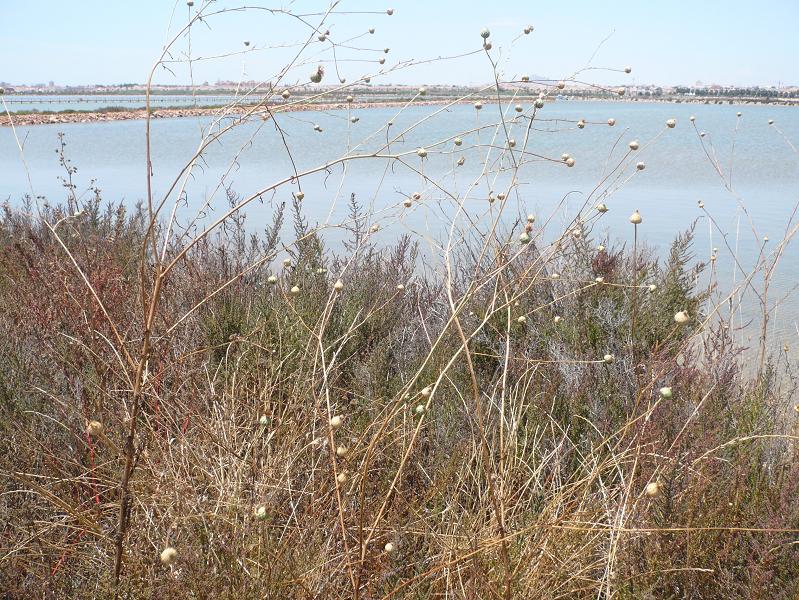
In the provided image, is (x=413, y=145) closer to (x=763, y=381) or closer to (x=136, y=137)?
(x=136, y=137)

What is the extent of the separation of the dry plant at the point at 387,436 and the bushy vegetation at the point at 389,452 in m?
0.02

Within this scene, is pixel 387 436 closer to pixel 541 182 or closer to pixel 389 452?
pixel 389 452

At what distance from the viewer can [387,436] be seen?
2674mm

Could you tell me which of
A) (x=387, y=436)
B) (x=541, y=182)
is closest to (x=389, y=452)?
(x=387, y=436)

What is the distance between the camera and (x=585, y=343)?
346cm

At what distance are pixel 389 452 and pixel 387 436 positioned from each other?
0.06 meters

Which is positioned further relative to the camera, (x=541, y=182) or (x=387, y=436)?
(x=541, y=182)

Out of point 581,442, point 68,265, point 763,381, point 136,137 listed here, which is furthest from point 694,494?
point 136,137

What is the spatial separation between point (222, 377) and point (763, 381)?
225 cm

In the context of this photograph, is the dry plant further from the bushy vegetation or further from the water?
the water

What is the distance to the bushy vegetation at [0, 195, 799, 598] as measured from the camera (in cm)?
186

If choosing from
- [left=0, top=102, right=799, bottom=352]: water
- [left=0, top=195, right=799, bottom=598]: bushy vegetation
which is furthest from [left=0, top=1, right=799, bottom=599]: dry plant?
[left=0, top=102, right=799, bottom=352]: water

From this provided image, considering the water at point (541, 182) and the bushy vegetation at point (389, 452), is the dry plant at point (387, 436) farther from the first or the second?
the water at point (541, 182)

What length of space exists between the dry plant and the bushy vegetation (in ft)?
0.05
